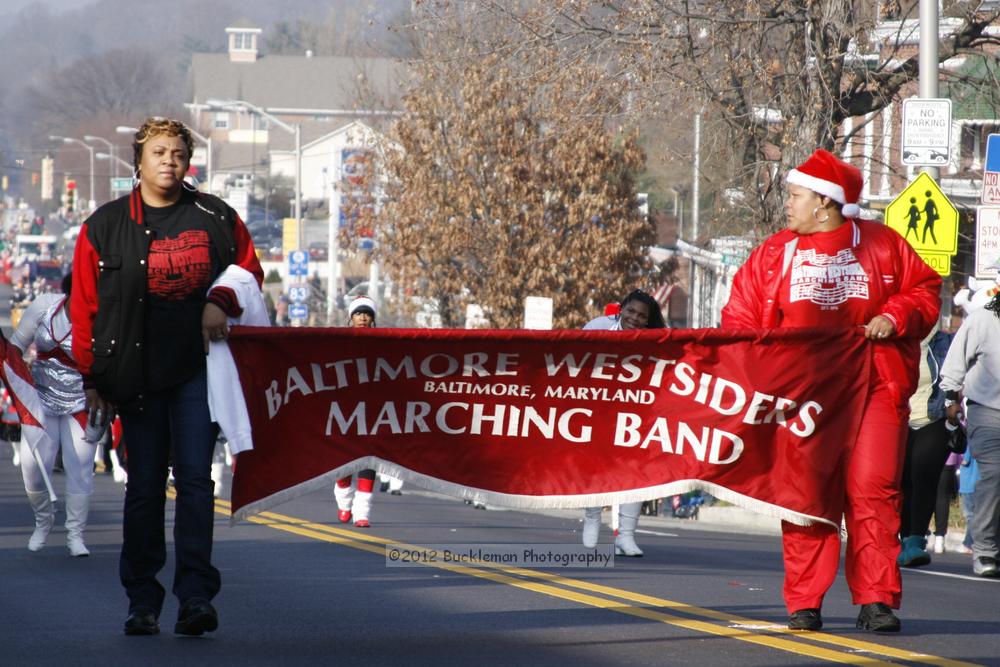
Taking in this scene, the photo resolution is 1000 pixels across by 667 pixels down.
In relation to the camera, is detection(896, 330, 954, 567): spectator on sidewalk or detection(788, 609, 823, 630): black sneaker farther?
detection(896, 330, 954, 567): spectator on sidewalk

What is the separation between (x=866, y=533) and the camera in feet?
24.2

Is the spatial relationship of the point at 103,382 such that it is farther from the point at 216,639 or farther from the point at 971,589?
the point at 971,589

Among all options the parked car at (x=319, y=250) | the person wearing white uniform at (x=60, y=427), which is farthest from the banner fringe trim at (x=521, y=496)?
the parked car at (x=319, y=250)

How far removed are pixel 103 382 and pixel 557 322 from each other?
26158mm

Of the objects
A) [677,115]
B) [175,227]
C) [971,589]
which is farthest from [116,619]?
[677,115]

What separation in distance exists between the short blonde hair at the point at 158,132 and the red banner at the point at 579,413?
0.99m

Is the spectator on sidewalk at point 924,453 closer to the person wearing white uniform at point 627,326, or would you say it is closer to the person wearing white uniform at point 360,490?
the person wearing white uniform at point 627,326

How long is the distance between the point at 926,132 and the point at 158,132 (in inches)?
434

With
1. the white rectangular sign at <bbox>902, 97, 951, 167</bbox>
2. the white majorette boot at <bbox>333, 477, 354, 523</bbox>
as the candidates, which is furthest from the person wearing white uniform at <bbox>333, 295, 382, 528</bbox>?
the white rectangular sign at <bbox>902, 97, 951, 167</bbox>

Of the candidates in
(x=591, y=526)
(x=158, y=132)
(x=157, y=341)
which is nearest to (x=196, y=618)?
(x=157, y=341)

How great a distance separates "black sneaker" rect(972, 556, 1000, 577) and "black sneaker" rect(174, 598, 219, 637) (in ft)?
20.2

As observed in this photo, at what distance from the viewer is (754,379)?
7.45 meters

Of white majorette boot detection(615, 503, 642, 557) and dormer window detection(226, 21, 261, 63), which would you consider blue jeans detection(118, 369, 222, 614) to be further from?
dormer window detection(226, 21, 261, 63)

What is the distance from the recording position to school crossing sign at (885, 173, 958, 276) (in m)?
16.6
